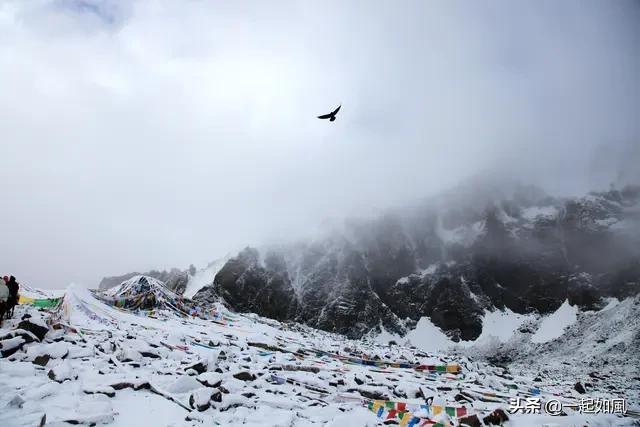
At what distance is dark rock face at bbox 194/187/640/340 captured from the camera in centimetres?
10412

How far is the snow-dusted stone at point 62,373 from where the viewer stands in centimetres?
1019

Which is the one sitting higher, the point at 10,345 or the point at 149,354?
the point at 10,345

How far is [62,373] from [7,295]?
22.9 ft

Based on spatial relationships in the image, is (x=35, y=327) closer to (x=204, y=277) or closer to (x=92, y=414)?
(x=92, y=414)

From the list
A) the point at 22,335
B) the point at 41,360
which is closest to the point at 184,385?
the point at 41,360

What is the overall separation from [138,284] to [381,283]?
8784 cm

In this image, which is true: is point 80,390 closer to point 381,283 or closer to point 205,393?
point 205,393

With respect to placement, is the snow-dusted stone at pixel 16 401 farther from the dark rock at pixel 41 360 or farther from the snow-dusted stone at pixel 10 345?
the snow-dusted stone at pixel 10 345

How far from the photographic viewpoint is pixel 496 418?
1116 centimetres

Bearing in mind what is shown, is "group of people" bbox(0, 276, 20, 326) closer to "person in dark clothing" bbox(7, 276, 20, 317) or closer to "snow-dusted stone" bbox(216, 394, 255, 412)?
"person in dark clothing" bbox(7, 276, 20, 317)

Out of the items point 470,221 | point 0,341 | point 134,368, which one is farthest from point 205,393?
point 470,221

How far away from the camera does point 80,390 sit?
9711mm

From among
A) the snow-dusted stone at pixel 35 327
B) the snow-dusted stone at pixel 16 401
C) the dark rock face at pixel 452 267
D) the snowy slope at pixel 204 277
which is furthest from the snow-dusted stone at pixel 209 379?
the snowy slope at pixel 204 277

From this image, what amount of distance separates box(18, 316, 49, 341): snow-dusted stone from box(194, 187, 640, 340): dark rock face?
88.6m
